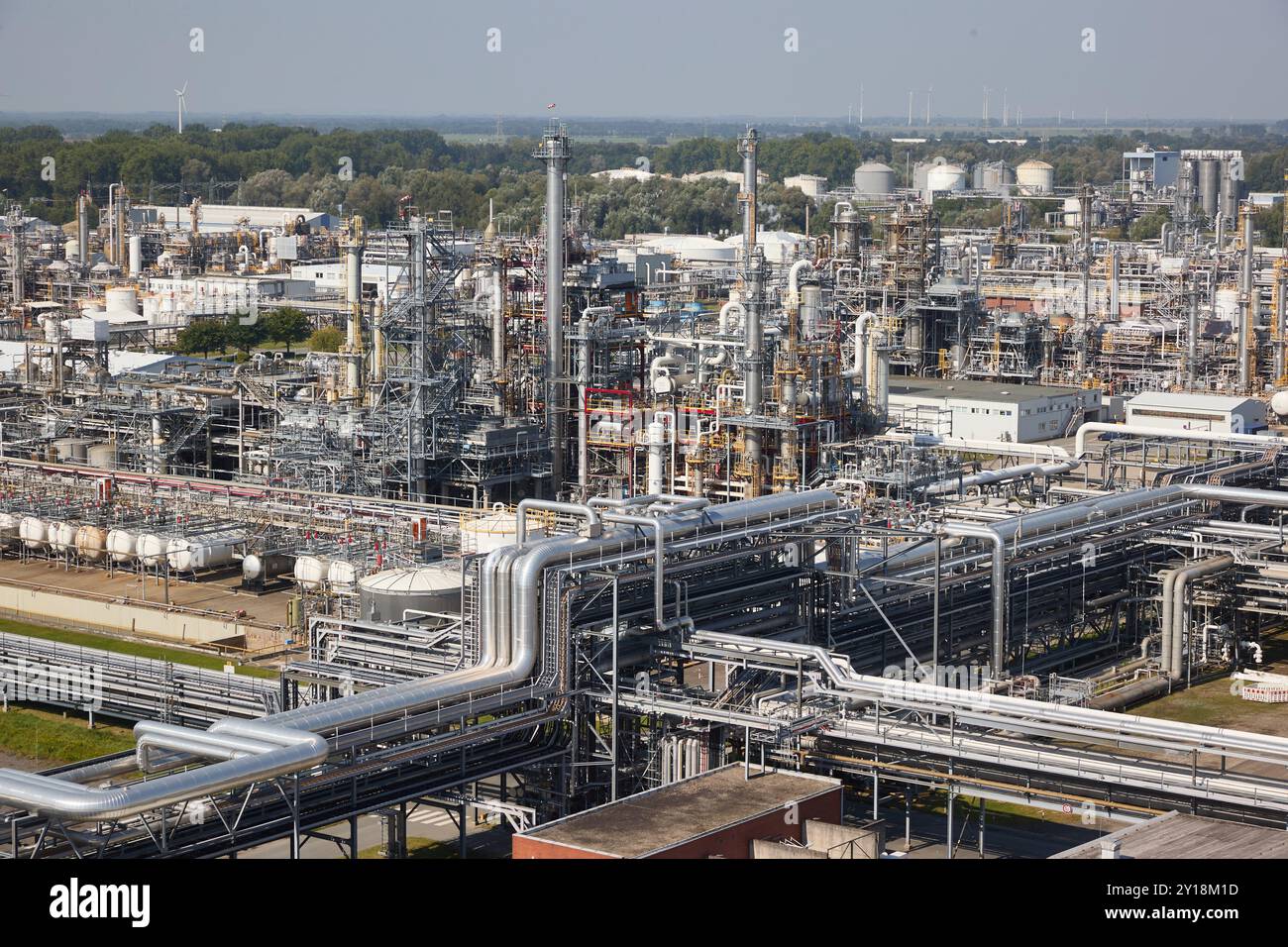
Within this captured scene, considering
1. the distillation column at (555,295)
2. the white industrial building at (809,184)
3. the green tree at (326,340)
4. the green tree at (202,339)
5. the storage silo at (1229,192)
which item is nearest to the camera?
the distillation column at (555,295)

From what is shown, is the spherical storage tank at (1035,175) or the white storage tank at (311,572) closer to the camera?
the white storage tank at (311,572)

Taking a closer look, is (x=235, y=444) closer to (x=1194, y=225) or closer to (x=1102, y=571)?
(x=1102, y=571)

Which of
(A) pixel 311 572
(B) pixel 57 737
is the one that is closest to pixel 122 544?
(A) pixel 311 572

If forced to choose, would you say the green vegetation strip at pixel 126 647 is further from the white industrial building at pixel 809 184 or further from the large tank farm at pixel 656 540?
the white industrial building at pixel 809 184

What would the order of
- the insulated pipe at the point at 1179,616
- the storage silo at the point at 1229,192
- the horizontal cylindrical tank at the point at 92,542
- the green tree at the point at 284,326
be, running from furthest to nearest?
the storage silo at the point at 1229,192, the green tree at the point at 284,326, the horizontal cylindrical tank at the point at 92,542, the insulated pipe at the point at 1179,616

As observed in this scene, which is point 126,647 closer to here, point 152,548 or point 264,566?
point 264,566

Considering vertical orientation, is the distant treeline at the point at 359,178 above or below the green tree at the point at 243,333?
above

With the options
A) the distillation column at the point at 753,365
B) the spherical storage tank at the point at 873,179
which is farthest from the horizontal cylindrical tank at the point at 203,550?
the spherical storage tank at the point at 873,179

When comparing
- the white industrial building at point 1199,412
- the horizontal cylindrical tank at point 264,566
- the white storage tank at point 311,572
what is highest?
the white industrial building at point 1199,412
